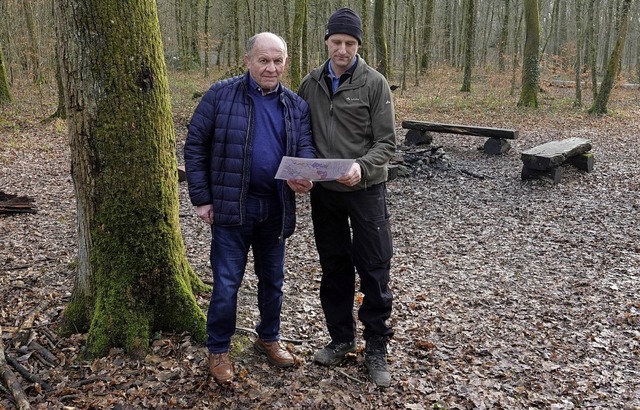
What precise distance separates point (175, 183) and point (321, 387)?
1.83m

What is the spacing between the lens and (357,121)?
11.2 ft

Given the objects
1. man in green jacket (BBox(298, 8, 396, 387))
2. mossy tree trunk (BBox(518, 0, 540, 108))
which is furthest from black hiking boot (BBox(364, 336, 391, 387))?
mossy tree trunk (BBox(518, 0, 540, 108))

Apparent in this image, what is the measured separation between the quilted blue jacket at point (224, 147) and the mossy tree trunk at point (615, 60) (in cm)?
1671

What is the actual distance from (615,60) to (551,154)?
907 centimetres

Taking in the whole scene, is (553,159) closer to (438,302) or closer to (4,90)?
(438,302)

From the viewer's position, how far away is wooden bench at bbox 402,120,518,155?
12101 mm

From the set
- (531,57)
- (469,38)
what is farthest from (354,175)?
(469,38)

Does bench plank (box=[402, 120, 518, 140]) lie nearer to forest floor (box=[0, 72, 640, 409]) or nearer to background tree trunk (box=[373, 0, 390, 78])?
forest floor (box=[0, 72, 640, 409])

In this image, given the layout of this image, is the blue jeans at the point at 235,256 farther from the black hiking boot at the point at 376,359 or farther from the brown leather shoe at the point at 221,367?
the black hiking boot at the point at 376,359

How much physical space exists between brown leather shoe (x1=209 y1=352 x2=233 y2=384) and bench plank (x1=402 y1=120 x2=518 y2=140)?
10297mm

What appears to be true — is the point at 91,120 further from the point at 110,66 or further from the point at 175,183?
the point at 175,183

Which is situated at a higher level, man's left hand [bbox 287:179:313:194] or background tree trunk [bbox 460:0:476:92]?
background tree trunk [bbox 460:0:476:92]

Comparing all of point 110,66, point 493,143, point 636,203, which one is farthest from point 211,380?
point 493,143

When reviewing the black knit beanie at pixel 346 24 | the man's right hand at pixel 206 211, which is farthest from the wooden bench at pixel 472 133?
the man's right hand at pixel 206 211
